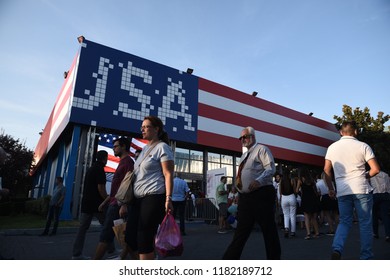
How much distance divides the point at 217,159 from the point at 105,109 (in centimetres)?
875

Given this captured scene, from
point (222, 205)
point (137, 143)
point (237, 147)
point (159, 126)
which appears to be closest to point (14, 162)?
point (137, 143)

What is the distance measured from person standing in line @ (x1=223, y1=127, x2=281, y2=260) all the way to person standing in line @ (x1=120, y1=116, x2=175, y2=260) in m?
0.96

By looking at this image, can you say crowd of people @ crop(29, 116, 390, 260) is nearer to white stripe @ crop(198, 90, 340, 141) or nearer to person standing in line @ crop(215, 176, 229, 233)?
person standing in line @ crop(215, 176, 229, 233)

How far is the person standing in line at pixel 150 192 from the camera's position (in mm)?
2547

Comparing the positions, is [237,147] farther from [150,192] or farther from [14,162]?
[14,162]

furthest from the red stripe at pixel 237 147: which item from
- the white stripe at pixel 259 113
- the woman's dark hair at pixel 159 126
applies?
the woman's dark hair at pixel 159 126

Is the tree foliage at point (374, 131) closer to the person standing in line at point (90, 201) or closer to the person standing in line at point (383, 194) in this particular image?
the person standing in line at point (383, 194)

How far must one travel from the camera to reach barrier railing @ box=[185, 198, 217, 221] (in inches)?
436

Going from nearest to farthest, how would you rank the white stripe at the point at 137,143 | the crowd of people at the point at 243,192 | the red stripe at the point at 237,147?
the crowd of people at the point at 243,192, the white stripe at the point at 137,143, the red stripe at the point at 237,147

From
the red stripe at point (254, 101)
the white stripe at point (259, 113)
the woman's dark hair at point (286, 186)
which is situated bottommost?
the woman's dark hair at point (286, 186)

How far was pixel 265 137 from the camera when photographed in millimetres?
19656

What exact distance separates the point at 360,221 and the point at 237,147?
15.2 metres

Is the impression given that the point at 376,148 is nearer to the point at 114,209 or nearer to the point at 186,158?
the point at 186,158

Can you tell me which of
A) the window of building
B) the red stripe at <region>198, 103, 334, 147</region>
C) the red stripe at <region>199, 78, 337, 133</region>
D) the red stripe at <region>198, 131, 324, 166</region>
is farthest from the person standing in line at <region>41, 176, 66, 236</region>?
the red stripe at <region>199, 78, 337, 133</region>
